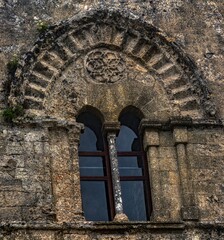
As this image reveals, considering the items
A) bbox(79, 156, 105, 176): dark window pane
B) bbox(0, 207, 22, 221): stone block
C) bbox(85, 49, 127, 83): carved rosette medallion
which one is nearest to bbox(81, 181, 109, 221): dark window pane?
bbox(79, 156, 105, 176): dark window pane

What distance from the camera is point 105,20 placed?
15430mm

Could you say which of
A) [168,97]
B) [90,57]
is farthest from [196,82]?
[90,57]

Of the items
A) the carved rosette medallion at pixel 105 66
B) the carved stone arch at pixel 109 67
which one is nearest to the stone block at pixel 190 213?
the carved stone arch at pixel 109 67

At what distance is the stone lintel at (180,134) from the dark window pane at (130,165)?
2.09 ft

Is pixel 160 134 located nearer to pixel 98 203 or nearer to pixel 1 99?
pixel 98 203

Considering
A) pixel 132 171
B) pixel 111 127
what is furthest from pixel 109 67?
pixel 132 171

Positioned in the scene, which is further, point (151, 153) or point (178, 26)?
point (178, 26)

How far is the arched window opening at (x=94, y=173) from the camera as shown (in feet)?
47.3

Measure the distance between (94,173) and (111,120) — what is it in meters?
0.83

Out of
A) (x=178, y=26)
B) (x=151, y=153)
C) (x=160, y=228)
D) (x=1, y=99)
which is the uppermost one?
(x=178, y=26)

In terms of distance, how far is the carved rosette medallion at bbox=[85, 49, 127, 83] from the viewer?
15141 mm

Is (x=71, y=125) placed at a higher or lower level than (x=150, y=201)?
higher

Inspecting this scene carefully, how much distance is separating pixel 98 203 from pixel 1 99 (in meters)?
2.09

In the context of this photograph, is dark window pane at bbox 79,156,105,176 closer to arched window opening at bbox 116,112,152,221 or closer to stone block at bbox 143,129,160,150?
arched window opening at bbox 116,112,152,221
